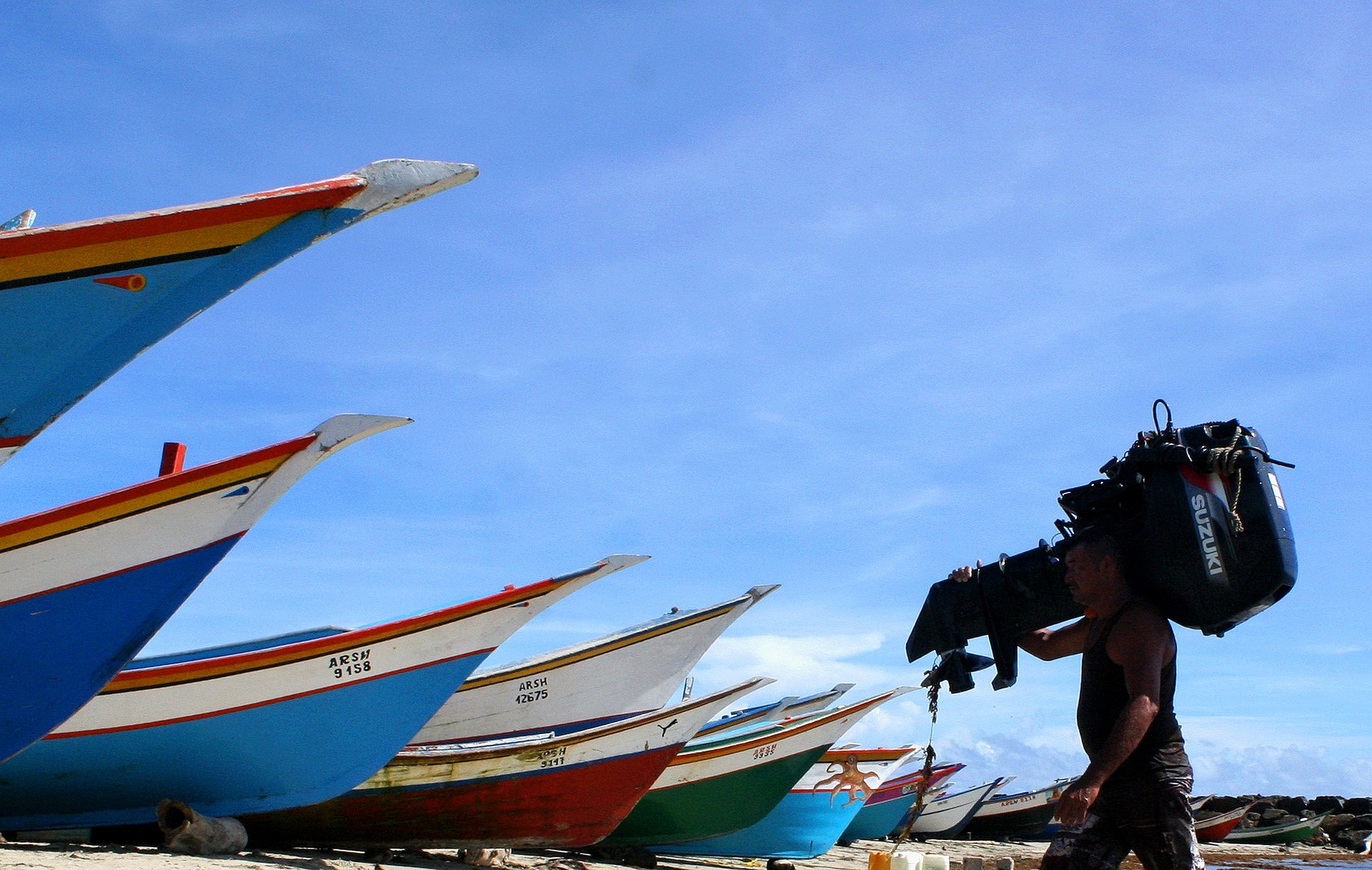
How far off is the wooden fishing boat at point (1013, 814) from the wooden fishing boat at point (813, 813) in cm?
1399

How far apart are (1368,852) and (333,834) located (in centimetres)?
3176

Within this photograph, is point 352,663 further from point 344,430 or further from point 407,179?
point 407,179

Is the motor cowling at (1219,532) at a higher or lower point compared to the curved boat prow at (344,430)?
lower

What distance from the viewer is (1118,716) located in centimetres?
362

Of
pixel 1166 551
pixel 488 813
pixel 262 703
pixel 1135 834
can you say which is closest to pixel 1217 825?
pixel 488 813

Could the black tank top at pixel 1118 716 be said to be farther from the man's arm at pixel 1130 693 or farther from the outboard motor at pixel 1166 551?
the outboard motor at pixel 1166 551

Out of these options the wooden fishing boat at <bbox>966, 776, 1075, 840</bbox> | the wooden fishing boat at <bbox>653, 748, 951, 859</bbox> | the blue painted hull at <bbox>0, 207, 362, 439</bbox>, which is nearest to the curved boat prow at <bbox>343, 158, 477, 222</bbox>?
the blue painted hull at <bbox>0, 207, 362, 439</bbox>

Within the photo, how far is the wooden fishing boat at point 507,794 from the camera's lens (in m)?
8.84

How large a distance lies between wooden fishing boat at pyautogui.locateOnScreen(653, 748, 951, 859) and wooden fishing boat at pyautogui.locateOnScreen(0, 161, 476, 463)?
10.7 meters

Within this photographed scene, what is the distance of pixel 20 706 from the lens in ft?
16.8

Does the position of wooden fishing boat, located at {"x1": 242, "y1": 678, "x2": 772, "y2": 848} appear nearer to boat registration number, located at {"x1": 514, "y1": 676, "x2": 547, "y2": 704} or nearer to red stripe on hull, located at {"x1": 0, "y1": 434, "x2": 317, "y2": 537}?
boat registration number, located at {"x1": 514, "y1": 676, "x2": 547, "y2": 704}

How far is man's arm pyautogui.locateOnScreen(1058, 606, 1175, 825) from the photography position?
3459 mm

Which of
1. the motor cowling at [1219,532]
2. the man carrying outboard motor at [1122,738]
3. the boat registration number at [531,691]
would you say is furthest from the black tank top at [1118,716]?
the boat registration number at [531,691]

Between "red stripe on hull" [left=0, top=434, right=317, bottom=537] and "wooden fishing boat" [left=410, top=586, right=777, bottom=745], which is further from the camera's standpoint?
"wooden fishing boat" [left=410, top=586, right=777, bottom=745]
